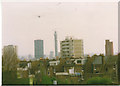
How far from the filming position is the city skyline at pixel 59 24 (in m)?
4.70

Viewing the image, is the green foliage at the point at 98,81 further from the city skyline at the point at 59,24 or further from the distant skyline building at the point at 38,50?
the distant skyline building at the point at 38,50

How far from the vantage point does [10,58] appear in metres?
4.71

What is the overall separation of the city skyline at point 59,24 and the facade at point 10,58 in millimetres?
103

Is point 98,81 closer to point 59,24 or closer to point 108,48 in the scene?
point 108,48

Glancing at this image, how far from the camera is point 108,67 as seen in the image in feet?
15.5

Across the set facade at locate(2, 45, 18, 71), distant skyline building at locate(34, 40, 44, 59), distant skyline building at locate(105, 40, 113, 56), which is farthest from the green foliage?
Result: facade at locate(2, 45, 18, 71)

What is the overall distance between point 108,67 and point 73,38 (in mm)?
926

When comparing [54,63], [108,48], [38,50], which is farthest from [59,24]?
[108,48]

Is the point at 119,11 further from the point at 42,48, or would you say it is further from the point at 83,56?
the point at 42,48

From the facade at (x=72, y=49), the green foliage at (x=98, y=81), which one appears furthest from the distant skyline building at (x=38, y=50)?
the green foliage at (x=98, y=81)

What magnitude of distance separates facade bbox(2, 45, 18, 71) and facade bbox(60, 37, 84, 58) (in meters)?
0.97

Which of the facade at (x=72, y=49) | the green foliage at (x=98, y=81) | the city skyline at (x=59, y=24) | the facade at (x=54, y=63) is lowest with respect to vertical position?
the green foliage at (x=98, y=81)

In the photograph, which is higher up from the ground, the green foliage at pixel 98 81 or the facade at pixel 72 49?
the facade at pixel 72 49

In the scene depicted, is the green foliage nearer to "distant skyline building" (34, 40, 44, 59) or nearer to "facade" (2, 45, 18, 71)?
"distant skyline building" (34, 40, 44, 59)
